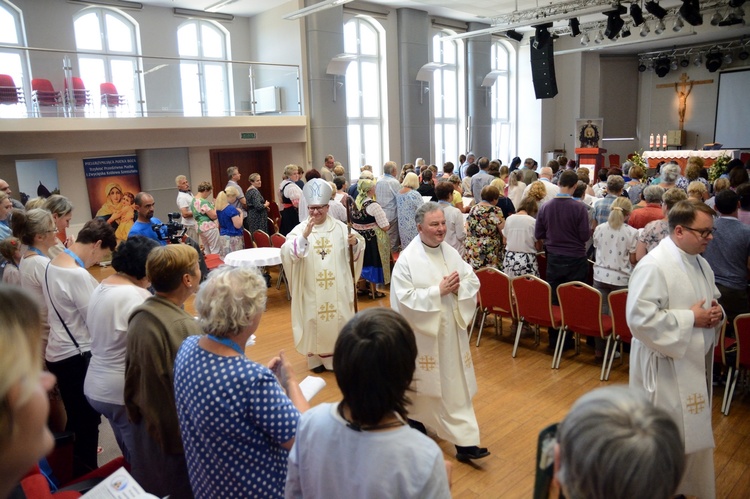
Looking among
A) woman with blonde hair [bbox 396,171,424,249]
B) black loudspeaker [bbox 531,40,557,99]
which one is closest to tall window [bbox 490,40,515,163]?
black loudspeaker [bbox 531,40,557,99]

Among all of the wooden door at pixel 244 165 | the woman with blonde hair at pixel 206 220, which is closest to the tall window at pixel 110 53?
the wooden door at pixel 244 165

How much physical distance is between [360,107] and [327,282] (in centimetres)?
1142

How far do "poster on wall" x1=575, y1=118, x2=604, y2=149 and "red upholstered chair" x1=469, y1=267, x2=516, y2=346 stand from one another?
15423 millimetres

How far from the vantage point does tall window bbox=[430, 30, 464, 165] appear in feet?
57.6

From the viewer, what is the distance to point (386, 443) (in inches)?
60.5

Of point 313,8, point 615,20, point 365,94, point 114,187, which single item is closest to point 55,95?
point 114,187

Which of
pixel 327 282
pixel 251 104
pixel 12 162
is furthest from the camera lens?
pixel 251 104

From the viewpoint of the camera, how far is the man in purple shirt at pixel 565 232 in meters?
5.63

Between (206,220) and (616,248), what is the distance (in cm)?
→ 576

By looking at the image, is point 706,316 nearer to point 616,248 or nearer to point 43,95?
point 616,248

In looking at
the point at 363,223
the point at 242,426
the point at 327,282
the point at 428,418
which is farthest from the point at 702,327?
the point at 363,223

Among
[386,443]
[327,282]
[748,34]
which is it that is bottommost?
[327,282]

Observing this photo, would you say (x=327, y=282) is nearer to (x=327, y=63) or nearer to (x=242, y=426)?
(x=242, y=426)

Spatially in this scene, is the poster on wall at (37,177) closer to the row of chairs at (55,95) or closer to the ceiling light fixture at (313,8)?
the row of chairs at (55,95)
